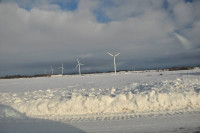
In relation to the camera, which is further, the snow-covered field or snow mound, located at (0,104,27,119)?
snow mound, located at (0,104,27,119)

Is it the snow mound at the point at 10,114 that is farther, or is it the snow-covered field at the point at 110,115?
the snow mound at the point at 10,114

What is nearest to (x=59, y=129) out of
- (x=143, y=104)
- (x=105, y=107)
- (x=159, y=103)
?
(x=105, y=107)

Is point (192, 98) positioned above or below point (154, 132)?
above

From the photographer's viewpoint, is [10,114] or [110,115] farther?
[10,114]

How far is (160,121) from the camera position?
4.73 meters

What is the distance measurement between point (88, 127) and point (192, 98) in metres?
4.61

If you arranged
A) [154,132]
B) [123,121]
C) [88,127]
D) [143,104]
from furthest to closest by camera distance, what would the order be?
[143,104] < [123,121] < [88,127] < [154,132]

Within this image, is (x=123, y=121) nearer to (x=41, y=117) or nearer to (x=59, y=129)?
(x=59, y=129)

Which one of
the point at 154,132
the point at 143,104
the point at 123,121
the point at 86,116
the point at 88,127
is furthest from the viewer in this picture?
the point at 143,104

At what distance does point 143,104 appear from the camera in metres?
6.31

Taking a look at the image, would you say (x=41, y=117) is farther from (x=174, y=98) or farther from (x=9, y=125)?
(x=174, y=98)

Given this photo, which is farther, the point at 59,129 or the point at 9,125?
the point at 9,125

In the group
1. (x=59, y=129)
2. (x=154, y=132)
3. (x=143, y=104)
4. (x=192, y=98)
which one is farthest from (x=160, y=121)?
(x=59, y=129)

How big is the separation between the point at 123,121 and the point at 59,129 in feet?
6.59
